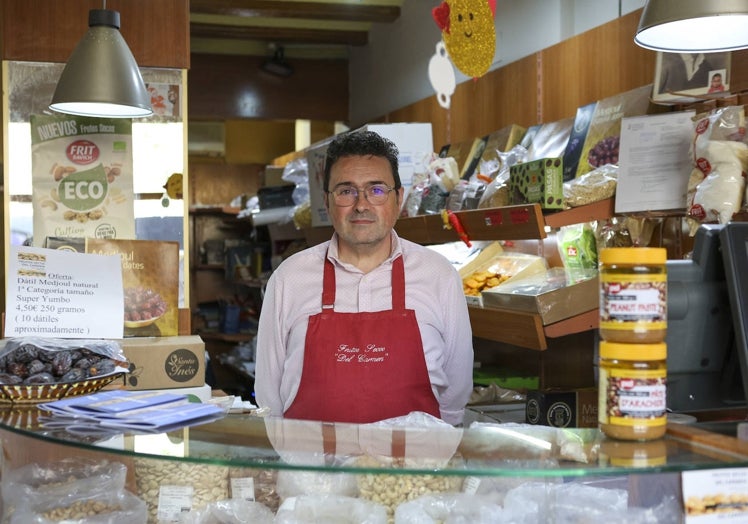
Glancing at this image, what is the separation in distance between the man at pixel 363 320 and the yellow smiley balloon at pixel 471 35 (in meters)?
2.04

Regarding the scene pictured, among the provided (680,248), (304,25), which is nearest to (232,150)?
(304,25)

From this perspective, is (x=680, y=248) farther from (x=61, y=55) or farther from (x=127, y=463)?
(x=61, y=55)

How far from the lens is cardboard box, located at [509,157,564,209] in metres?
3.34

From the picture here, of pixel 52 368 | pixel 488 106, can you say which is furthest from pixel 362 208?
pixel 488 106

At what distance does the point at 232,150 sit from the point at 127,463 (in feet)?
38.2

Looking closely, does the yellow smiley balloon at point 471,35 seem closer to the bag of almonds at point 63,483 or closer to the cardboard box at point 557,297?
the cardboard box at point 557,297

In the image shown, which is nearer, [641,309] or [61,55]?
[641,309]

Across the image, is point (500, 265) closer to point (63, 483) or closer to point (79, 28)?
point (79, 28)

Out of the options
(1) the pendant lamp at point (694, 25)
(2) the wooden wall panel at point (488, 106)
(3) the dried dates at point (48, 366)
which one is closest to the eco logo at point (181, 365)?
(3) the dried dates at point (48, 366)

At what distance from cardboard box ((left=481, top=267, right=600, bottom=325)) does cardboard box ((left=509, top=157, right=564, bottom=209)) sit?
11.5 inches

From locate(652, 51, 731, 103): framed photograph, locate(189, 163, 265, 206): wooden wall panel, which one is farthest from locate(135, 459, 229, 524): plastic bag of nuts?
locate(189, 163, 265, 206): wooden wall panel

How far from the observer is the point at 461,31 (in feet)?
16.0

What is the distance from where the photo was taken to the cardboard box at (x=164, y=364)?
9.66ft

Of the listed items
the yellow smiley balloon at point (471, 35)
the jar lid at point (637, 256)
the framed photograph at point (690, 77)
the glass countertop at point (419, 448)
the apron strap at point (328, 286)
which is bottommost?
the glass countertop at point (419, 448)
